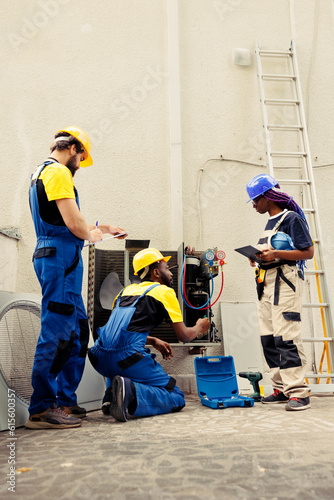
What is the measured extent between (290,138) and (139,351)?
2.97 meters

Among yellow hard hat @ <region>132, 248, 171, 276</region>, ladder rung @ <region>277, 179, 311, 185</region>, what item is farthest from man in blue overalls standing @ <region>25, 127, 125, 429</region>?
ladder rung @ <region>277, 179, 311, 185</region>

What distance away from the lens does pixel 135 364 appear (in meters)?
2.38

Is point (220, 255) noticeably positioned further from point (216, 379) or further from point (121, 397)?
point (121, 397)

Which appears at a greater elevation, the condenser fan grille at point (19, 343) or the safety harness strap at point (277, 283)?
the safety harness strap at point (277, 283)


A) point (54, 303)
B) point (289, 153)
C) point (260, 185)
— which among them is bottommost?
point (54, 303)

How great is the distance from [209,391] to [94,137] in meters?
2.64

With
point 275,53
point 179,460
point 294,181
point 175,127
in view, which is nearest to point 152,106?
point 175,127

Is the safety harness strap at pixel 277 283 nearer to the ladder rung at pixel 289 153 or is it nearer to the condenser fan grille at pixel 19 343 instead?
the condenser fan grille at pixel 19 343

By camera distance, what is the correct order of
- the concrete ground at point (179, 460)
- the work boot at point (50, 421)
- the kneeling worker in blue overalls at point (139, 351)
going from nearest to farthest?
the concrete ground at point (179, 460) → the work boot at point (50, 421) → the kneeling worker in blue overalls at point (139, 351)

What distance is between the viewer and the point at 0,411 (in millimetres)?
2012

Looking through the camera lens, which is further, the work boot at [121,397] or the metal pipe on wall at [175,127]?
the metal pipe on wall at [175,127]

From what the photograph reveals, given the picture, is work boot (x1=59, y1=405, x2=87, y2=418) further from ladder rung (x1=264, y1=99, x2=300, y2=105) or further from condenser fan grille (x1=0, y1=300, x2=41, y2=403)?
ladder rung (x1=264, y1=99, x2=300, y2=105)

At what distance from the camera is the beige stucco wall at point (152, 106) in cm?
403

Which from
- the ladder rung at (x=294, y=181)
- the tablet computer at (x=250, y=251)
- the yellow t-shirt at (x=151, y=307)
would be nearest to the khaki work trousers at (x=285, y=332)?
the tablet computer at (x=250, y=251)
